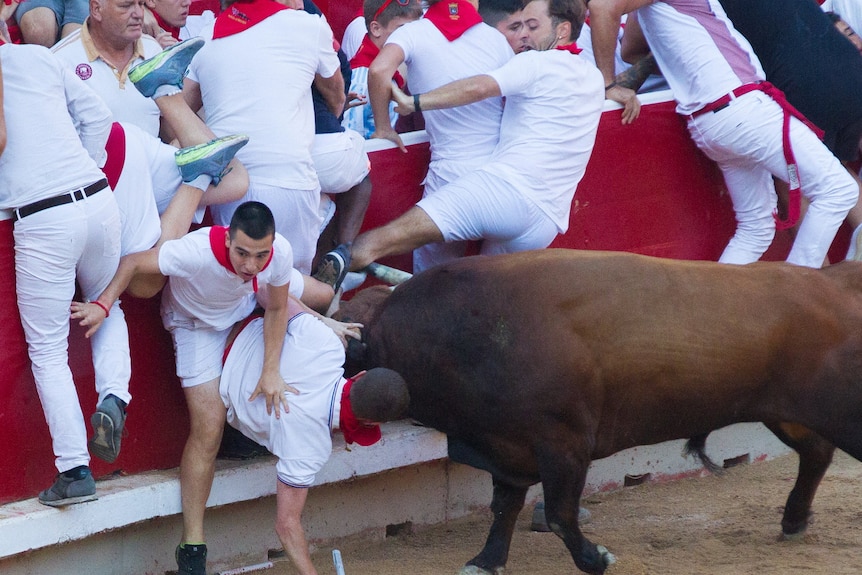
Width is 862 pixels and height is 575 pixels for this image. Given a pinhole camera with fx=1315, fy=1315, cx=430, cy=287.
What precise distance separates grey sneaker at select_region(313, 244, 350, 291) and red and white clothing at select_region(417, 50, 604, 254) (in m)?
0.56

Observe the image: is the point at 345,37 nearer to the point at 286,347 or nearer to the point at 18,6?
the point at 18,6

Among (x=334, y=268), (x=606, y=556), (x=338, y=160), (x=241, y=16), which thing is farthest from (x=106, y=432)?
(x=606, y=556)

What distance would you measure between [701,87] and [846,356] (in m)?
2.06

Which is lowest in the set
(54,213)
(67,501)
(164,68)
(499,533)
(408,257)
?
(499,533)

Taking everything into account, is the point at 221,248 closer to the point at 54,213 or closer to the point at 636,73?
the point at 54,213

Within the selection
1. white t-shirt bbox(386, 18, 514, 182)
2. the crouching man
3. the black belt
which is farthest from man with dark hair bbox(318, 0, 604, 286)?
the black belt

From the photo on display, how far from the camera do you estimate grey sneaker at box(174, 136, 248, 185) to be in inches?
202

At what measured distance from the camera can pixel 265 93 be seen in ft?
18.2

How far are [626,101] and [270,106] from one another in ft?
7.41

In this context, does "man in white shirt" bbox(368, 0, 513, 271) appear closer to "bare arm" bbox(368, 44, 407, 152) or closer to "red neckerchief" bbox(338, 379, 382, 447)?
"bare arm" bbox(368, 44, 407, 152)

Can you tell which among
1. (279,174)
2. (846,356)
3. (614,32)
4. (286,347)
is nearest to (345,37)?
(614,32)

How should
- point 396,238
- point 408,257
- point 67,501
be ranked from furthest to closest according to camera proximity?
point 408,257
point 396,238
point 67,501

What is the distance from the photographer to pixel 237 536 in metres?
5.71

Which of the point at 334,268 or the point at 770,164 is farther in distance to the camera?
the point at 770,164
